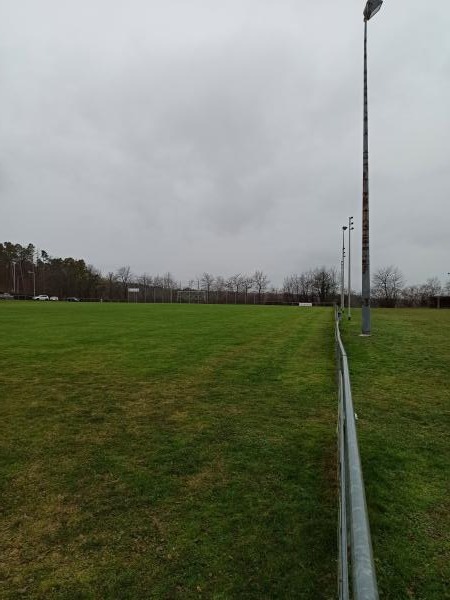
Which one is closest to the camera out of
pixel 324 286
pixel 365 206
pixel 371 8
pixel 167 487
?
pixel 167 487

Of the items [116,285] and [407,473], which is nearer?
[407,473]

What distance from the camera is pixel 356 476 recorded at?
181 cm

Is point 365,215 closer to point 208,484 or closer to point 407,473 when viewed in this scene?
point 407,473

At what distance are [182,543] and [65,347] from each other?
11.3 meters

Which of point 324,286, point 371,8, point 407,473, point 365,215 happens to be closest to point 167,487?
point 407,473

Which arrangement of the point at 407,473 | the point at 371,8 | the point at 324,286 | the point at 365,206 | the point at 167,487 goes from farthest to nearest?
the point at 324,286 < the point at 365,206 < the point at 371,8 < the point at 407,473 < the point at 167,487

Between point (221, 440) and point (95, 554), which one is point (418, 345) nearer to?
point (221, 440)

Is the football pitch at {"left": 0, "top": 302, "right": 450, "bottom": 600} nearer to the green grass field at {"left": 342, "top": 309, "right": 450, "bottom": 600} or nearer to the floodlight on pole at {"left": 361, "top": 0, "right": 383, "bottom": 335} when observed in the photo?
the green grass field at {"left": 342, "top": 309, "right": 450, "bottom": 600}

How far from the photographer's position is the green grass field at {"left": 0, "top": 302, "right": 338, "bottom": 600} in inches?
114

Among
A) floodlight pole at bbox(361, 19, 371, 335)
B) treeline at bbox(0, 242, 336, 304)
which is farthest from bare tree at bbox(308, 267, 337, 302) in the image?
floodlight pole at bbox(361, 19, 371, 335)

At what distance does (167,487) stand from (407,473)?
2.49m

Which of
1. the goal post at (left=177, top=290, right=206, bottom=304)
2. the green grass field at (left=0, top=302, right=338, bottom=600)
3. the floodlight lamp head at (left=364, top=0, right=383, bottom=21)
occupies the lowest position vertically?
the green grass field at (left=0, top=302, right=338, bottom=600)

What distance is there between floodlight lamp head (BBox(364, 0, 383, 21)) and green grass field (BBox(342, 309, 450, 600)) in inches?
526

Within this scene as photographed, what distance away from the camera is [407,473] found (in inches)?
175
